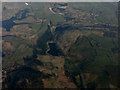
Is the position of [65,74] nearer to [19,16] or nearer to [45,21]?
[45,21]

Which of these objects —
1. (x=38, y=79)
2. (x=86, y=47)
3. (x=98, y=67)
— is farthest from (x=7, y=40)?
(x=98, y=67)

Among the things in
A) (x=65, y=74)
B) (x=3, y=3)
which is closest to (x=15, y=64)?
(x=65, y=74)

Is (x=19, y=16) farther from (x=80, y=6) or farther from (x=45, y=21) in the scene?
(x=80, y=6)

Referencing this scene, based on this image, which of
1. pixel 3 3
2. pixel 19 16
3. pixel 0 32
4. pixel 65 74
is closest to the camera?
pixel 65 74

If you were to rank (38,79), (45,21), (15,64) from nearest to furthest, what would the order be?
(38,79) < (15,64) < (45,21)

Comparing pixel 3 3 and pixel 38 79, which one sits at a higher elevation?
pixel 3 3

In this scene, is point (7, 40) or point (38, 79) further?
point (7, 40)

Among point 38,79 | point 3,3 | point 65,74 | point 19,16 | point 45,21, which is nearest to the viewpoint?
point 38,79

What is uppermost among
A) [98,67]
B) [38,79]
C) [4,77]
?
[98,67]

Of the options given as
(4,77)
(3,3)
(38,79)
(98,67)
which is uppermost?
(3,3)
